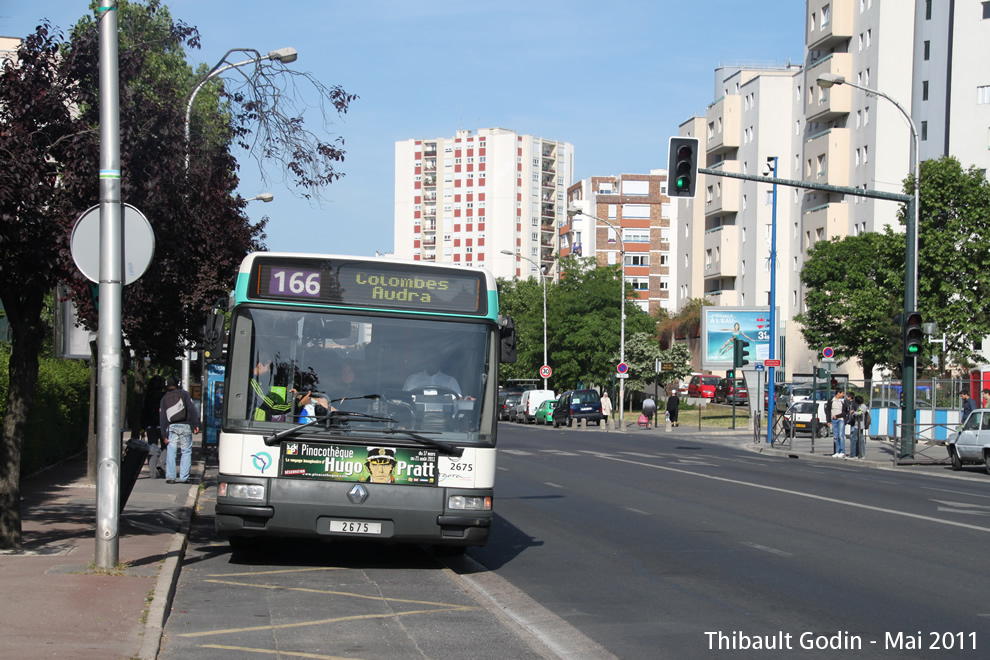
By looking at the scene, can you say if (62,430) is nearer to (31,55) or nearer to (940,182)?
(31,55)

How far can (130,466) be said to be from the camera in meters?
9.95

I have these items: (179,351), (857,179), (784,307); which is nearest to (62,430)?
(179,351)

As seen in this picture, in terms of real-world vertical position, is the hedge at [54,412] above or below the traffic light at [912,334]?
below

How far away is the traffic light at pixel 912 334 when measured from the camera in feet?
89.8

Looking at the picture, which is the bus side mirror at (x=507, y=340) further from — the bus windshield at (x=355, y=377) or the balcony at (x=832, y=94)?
the balcony at (x=832, y=94)

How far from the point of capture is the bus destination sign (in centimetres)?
1018

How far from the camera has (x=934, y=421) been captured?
3269 cm

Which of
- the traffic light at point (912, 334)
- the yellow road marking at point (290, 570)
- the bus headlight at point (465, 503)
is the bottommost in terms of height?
the yellow road marking at point (290, 570)

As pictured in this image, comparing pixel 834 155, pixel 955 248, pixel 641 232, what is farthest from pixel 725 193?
pixel 641 232

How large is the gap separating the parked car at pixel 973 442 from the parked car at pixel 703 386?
4930 centimetres

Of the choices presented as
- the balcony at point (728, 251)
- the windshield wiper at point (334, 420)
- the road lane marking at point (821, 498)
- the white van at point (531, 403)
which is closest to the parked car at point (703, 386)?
the balcony at point (728, 251)

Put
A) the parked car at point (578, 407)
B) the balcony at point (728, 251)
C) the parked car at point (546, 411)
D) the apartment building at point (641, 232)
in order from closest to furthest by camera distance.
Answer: the parked car at point (578, 407), the parked car at point (546, 411), the balcony at point (728, 251), the apartment building at point (641, 232)

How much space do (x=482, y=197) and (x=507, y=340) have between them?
152160 mm

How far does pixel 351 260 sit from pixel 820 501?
33.1ft
